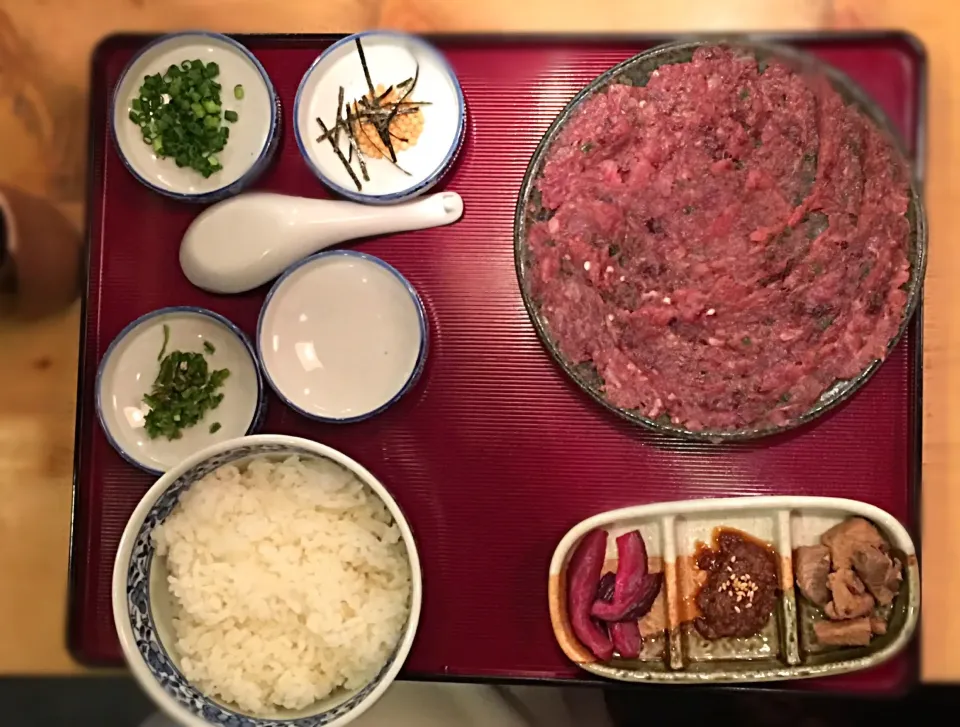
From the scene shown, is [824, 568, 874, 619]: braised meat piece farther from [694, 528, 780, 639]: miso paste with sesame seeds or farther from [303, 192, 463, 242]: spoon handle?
[303, 192, 463, 242]: spoon handle

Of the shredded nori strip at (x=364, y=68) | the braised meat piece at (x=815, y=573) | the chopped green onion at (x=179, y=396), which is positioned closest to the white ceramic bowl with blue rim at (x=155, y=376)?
the chopped green onion at (x=179, y=396)

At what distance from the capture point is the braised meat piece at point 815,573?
1940 mm

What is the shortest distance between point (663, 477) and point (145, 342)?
4.26 feet

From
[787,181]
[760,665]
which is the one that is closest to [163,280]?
[787,181]

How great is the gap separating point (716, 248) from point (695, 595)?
791mm

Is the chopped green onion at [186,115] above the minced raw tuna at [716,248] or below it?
above

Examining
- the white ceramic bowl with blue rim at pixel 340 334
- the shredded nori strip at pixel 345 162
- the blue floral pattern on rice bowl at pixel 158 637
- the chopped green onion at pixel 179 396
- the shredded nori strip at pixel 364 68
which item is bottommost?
the blue floral pattern on rice bowl at pixel 158 637

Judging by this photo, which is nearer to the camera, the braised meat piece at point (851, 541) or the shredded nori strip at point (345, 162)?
the braised meat piece at point (851, 541)

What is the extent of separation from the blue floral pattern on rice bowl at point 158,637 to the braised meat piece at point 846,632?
3.11 ft

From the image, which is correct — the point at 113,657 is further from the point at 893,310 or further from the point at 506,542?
the point at 893,310

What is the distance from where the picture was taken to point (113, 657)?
2156 millimetres

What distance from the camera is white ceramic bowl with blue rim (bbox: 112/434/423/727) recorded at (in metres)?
1.85

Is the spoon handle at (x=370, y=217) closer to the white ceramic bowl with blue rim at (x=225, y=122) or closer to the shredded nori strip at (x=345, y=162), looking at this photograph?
the shredded nori strip at (x=345, y=162)

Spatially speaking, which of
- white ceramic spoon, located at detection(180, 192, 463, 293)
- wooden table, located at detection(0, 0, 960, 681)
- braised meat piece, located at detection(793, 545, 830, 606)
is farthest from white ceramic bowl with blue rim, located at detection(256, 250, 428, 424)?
braised meat piece, located at detection(793, 545, 830, 606)
